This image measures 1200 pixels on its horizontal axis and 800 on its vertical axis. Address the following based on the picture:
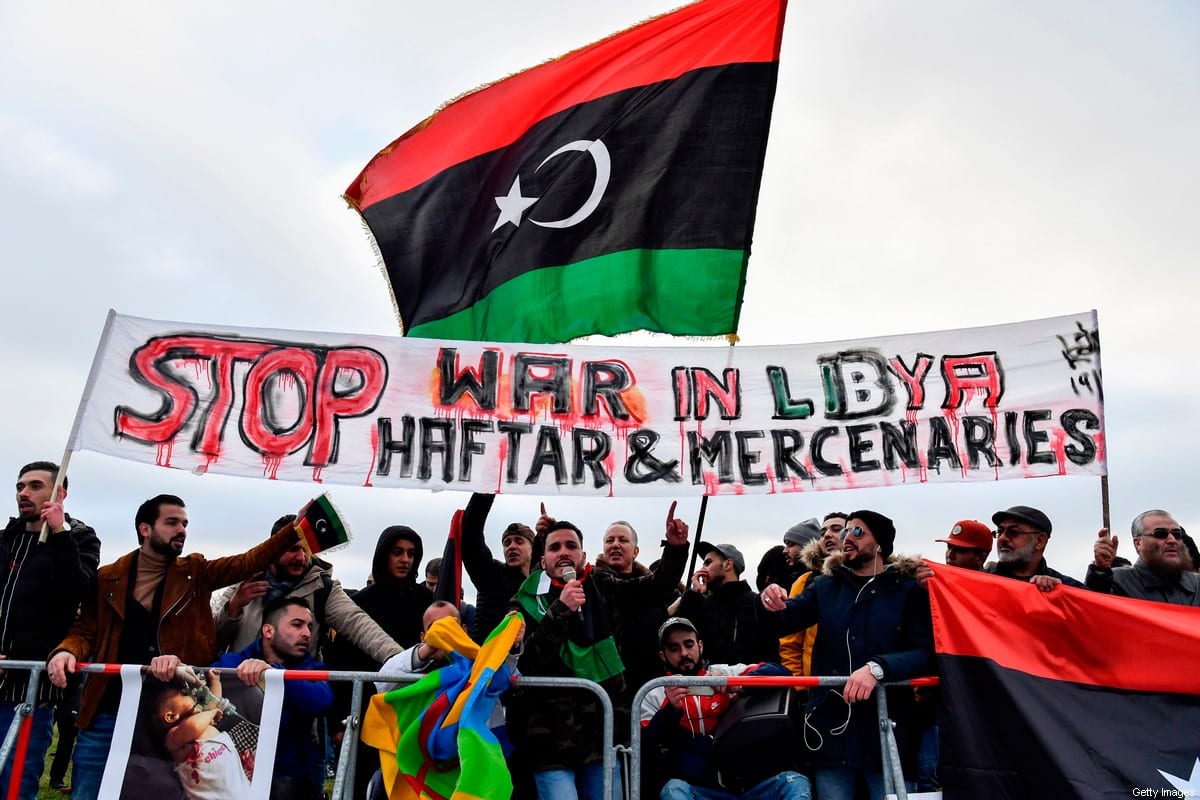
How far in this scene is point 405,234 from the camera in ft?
30.9

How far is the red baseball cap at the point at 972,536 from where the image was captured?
7.20m

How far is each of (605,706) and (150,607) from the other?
2.83 meters

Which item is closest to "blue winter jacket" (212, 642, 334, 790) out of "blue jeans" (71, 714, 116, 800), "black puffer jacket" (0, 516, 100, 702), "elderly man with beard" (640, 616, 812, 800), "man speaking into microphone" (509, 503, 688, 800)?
"blue jeans" (71, 714, 116, 800)

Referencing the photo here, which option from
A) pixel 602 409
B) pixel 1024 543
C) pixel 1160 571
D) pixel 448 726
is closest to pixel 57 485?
pixel 448 726

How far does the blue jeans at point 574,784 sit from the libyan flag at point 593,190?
3.37 m

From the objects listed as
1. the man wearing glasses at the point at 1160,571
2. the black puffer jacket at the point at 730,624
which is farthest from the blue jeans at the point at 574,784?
Result: the man wearing glasses at the point at 1160,571

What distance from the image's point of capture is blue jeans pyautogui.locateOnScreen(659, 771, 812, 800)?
6398mm

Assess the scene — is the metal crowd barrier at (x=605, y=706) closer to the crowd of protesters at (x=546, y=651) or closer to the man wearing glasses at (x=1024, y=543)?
the crowd of protesters at (x=546, y=651)

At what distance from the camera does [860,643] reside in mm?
6477

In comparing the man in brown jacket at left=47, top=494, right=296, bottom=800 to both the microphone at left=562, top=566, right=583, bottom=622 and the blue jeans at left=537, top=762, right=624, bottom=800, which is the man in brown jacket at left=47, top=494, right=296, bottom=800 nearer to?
the microphone at left=562, top=566, right=583, bottom=622

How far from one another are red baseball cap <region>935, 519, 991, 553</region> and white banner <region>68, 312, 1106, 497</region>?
32 centimetres

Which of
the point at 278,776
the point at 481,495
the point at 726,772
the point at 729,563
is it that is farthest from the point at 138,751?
the point at 729,563

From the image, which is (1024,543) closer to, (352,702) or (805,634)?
(805,634)

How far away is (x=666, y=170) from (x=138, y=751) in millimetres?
5478
